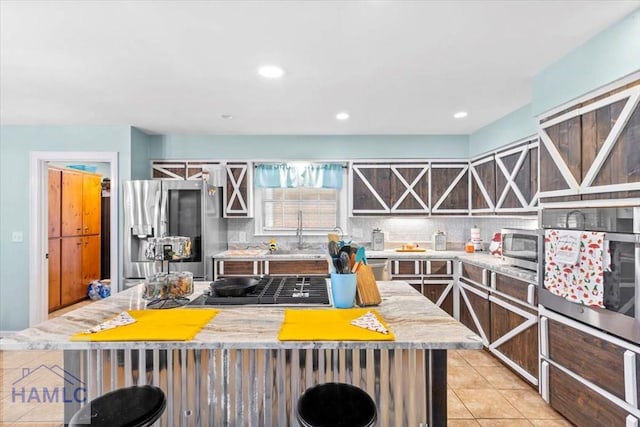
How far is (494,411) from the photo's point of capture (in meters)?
2.53

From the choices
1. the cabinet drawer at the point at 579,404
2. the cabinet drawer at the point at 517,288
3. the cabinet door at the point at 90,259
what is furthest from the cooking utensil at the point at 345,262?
the cabinet door at the point at 90,259

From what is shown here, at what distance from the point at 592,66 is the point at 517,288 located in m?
1.74

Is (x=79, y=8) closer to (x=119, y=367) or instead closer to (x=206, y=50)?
(x=206, y=50)

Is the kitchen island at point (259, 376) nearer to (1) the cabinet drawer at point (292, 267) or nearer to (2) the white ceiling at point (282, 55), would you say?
(2) the white ceiling at point (282, 55)

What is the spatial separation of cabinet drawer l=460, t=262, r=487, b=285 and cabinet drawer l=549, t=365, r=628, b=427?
1.16 m

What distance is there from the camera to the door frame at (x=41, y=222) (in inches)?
161

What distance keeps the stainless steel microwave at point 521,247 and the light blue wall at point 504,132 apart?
3.25 feet

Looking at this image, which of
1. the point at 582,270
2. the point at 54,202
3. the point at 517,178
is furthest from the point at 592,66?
the point at 54,202

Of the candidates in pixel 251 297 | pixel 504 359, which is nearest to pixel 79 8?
pixel 251 297

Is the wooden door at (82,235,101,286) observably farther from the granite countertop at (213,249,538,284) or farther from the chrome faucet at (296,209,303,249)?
the chrome faucet at (296,209,303,249)

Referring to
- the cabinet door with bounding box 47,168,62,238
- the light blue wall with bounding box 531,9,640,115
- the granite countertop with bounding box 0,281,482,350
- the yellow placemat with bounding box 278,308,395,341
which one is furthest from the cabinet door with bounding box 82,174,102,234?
the light blue wall with bounding box 531,9,640,115

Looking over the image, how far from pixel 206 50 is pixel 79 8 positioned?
2.31 ft

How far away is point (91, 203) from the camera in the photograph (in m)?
5.87

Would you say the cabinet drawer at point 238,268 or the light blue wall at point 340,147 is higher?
the light blue wall at point 340,147
